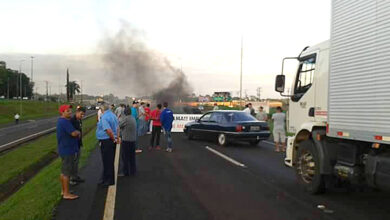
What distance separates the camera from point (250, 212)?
20.0 feet

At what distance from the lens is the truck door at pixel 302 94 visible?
309 inches

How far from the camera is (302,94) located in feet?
26.7

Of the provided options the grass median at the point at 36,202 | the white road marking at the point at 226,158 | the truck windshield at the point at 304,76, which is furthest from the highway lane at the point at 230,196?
the truck windshield at the point at 304,76

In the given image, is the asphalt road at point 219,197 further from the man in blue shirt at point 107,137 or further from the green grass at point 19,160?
the green grass at point 19,160

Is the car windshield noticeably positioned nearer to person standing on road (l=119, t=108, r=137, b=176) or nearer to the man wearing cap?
person standing on road (l=119, t=108, r=137, b=176)

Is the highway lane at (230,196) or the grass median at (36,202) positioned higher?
the highway lane at (230,196)

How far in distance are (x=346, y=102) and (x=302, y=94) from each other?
1.80 metres

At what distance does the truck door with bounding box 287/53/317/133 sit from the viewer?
7.84m

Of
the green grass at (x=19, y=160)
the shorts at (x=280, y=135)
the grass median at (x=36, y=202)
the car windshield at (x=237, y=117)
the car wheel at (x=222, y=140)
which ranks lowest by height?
the green grass at (x=19, y=160)

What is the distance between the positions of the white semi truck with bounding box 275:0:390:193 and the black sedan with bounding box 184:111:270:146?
695 cm

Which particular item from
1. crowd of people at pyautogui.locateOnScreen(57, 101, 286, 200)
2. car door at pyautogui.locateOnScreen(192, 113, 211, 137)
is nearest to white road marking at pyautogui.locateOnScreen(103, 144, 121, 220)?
crowd of people at pyautogui.locateOnScreen(57, 101, 286, 200)

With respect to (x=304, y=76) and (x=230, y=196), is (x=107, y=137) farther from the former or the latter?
(x=304, y=76)

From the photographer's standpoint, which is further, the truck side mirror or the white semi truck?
the truck side mirror

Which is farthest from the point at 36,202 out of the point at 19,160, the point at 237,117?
the point at 237,117
